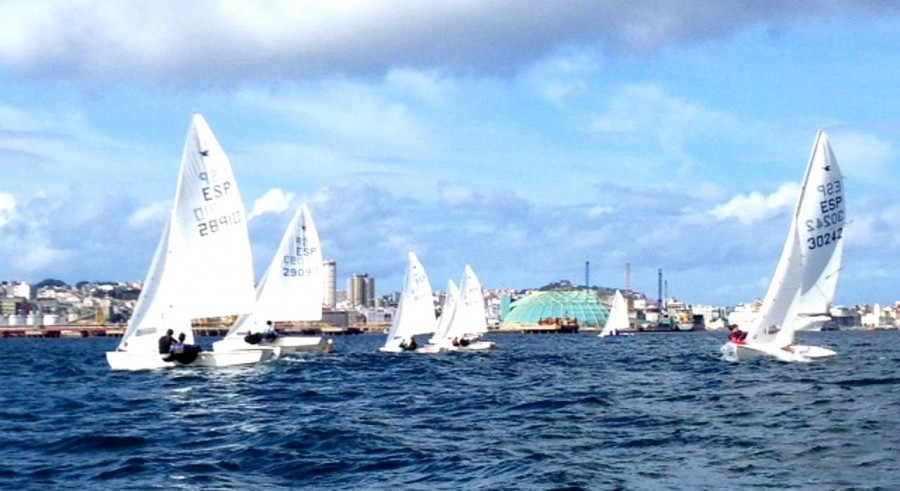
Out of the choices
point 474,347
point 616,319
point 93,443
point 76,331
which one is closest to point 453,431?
point 93,443

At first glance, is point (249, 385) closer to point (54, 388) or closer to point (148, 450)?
point (54, 388)

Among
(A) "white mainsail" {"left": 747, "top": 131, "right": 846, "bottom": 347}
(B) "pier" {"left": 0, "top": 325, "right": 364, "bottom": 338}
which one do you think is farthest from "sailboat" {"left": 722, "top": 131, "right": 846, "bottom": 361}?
(B) "pier" {"left": 0, "top": 325, "right": 364, "bottom": 338}

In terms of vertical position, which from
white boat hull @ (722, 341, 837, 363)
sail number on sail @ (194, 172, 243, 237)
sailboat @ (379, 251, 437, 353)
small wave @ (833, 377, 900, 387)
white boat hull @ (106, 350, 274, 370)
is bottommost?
small wave @ (833, 377, 900, 387)

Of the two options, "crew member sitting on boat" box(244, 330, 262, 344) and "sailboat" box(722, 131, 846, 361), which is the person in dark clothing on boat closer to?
"crew member sitting on boat" box(244, 330, 262, 344)

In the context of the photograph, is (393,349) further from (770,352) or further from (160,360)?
(160,360)

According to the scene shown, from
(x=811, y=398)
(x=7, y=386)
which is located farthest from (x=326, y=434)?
(x=7, y=386)

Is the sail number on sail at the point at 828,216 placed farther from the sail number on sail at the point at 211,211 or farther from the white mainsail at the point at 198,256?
the sail number on sail at the point at 211,211

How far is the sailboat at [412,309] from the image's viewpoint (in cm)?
6469

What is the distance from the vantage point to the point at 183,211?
41.2m

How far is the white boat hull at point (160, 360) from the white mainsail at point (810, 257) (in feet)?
55.2

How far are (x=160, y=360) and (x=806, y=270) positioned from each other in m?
21.6

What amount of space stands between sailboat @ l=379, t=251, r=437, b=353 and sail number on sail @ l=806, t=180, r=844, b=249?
24799 mm

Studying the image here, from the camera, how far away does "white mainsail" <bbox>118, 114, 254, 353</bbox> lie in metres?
40.1

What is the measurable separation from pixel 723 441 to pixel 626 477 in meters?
3.89
